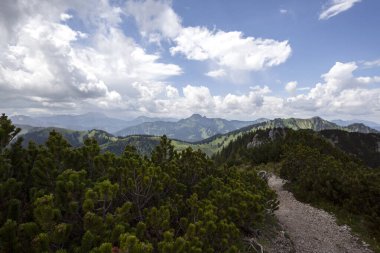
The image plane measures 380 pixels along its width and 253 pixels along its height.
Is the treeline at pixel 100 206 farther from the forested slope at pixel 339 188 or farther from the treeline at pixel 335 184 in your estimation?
the treeline at pixel 335 184

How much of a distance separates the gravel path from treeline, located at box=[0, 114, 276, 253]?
6.06m

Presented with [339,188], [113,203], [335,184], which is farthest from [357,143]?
[113,203]

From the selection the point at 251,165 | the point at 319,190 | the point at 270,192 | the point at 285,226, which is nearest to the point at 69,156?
the point at 270,192

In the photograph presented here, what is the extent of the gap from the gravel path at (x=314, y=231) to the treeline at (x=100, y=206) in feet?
19.9

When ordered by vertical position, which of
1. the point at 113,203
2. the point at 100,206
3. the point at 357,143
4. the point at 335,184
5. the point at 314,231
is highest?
the point at 100,206

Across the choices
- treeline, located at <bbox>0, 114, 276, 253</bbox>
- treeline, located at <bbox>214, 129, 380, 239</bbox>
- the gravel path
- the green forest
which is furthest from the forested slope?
treeline, located at <bbox>0, 114, 276, 253</bbox>

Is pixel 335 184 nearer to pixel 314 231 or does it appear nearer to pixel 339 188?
pixel 339 188

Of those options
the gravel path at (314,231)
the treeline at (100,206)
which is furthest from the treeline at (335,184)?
the treeline at (100,206)

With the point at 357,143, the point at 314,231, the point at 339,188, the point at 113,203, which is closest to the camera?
the point at 113,203

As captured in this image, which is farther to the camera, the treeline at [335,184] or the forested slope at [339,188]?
the treeline at [335,184]

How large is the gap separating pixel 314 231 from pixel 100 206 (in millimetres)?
16986

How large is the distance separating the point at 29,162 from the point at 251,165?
44863 mm

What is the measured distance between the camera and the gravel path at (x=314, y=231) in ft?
57.3

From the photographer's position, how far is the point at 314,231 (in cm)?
2022
